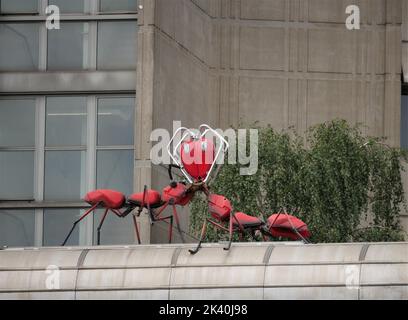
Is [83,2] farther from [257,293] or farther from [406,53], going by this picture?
[257,293]

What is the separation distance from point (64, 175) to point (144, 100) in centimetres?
272

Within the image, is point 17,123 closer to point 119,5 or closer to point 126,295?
point 119,5

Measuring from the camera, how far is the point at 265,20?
49.5 metres

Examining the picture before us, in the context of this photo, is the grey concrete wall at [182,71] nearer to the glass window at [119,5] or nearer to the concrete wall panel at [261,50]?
the glass window at [119,5]

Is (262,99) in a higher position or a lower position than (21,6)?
lower

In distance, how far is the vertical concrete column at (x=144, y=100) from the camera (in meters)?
40.8

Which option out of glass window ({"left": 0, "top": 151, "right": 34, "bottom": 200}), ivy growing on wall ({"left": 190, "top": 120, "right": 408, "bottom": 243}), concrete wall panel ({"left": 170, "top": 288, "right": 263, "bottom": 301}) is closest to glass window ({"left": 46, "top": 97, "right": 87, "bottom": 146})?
glass window ({"left": 0, "top": 151, "right": 34, "bottom": 200})

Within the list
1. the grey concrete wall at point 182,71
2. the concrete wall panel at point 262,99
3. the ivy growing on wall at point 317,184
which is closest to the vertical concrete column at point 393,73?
the concrete wall panel at point 262,99

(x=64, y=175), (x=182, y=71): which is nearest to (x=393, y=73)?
(x=182, y=71)

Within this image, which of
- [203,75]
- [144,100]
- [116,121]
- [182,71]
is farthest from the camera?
[203,75]

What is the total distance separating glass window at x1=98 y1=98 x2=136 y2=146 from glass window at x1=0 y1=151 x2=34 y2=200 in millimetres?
1847

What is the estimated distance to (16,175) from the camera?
139 feet

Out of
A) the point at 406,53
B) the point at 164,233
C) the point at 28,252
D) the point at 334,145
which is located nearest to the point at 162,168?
the point at 164,233

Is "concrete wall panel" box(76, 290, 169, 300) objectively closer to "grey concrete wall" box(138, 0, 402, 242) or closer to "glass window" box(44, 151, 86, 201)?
"glass window" box(44, 151, 86, 201)
